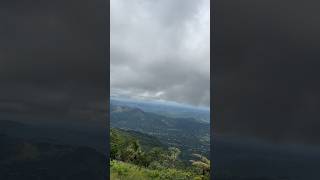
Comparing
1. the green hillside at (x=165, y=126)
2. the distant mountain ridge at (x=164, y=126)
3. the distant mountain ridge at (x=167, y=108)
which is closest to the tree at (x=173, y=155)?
the green hillside at (x=165, y=126)

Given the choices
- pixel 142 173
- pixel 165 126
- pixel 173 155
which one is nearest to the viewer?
pixel 142 173

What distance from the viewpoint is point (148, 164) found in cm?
990

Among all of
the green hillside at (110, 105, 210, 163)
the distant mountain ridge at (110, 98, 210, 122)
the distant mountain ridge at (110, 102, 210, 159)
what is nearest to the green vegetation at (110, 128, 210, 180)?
the green hillside at (110, 105, 210, 163)

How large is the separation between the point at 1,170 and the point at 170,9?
10136 millimetres

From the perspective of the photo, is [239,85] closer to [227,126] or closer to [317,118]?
[227,126]

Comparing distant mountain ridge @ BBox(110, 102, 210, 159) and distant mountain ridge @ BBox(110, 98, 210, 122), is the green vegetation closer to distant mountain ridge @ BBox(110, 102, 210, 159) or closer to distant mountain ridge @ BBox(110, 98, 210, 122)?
distant mountain ridge @ BBox(110, 102, 210, 159)

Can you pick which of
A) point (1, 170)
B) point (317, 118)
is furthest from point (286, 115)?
point (1, 170)

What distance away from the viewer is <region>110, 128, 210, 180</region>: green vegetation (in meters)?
8.75

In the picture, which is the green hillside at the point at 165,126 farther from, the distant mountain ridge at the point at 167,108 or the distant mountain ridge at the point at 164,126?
the distant mountain ridge at the point at 167,108

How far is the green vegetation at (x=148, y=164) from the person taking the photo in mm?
8747

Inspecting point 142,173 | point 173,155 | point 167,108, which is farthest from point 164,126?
point 142,173

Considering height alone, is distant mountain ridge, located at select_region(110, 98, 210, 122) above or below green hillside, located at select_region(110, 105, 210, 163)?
above

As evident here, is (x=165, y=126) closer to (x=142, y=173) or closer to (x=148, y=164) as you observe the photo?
(x=148, y=164)

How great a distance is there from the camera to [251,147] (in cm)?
488
